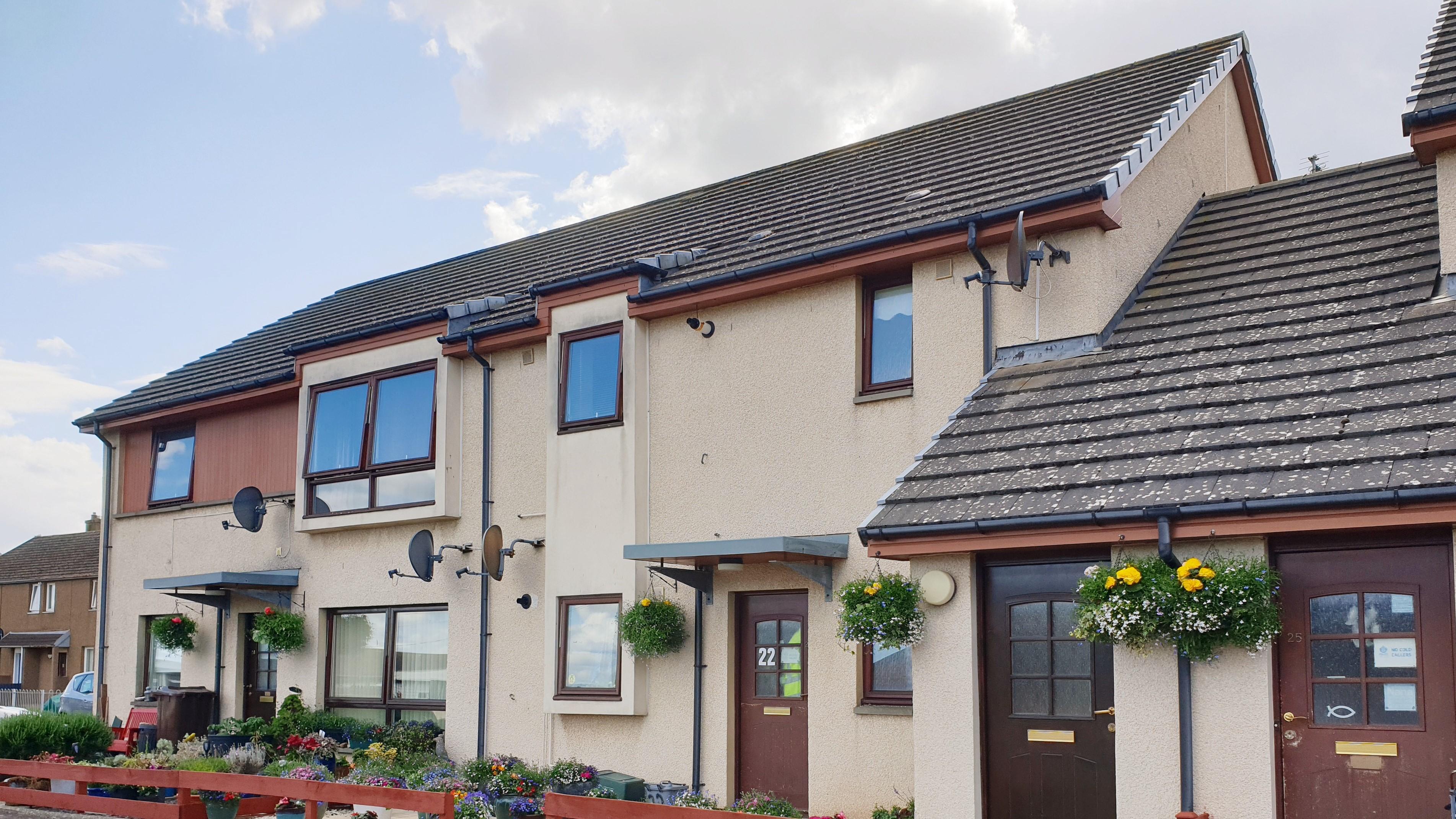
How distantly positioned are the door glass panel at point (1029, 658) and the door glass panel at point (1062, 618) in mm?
139

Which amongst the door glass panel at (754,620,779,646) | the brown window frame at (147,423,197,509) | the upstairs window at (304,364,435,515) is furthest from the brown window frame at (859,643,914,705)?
the brown window frame at (147,423,197,509)

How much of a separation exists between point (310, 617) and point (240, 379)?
161 inches

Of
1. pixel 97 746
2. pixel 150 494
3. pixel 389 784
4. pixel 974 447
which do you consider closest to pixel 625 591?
pixel 389 784

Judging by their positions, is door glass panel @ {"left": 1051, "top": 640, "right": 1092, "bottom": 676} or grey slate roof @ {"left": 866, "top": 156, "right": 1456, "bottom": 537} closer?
grey slate roof @ {"left": 866, "top": 156, "right": 1456, "bottom": 537}

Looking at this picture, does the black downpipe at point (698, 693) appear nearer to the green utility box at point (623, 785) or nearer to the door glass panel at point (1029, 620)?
the green utility box at point (623, 785)

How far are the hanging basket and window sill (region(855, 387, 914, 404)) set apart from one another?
9000mm

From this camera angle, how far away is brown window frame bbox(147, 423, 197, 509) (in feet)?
63.9

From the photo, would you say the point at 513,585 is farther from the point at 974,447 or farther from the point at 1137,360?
the point at 1137,360

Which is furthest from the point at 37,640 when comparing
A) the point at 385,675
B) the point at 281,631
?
the point at 385,675

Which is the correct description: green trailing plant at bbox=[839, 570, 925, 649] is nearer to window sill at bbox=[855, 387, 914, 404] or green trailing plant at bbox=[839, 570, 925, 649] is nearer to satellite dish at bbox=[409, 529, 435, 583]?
window sill at bbox=[855, 387, 914, 404]

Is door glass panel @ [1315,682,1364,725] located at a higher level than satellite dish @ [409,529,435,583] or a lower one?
lower

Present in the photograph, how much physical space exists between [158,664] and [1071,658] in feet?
49.6

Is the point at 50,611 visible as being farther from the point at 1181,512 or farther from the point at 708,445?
the point at 1181,512

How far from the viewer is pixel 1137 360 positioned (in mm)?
10133
